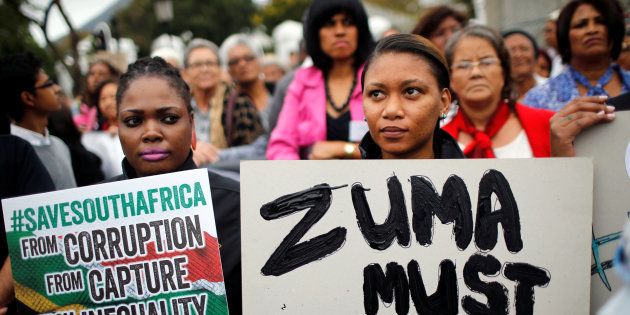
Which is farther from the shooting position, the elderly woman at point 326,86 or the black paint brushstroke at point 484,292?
the elderly woman at point 326,86

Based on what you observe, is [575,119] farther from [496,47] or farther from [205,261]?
[205,261]

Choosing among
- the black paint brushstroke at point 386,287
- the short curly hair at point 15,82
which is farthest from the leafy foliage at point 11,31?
the black paint brushstroke at point 386,287

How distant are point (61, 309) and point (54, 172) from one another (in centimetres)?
144

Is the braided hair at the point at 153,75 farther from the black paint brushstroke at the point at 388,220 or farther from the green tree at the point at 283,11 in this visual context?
the green tree at the point at 283,11

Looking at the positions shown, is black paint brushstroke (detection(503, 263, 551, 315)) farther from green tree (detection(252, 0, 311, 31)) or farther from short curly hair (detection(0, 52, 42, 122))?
green tree (detection(252, 0, 311, 31))

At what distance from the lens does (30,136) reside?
319 cm

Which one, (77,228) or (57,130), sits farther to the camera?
(57,130)

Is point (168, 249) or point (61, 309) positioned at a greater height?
point (168, 249)

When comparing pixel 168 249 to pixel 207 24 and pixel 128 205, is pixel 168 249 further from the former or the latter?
pixel 207 24

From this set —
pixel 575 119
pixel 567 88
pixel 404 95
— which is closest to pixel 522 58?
pixel 567 88

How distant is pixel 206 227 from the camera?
6.00ft

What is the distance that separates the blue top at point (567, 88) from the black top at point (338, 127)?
1096mm

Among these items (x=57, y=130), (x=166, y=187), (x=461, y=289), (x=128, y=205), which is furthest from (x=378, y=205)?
(x=57, y=130)

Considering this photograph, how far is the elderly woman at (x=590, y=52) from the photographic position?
3.07 m
